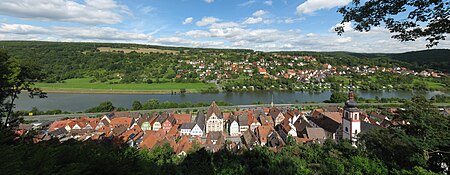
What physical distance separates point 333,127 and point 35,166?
17.9 m

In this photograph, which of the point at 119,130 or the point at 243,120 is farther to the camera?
the point at 243,120

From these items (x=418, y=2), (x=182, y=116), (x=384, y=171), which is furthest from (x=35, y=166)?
(x=182, y=116)

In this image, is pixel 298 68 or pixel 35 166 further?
pixel 298 68

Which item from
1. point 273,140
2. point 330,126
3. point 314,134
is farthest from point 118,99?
point 330,126

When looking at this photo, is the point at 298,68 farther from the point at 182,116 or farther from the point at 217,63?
the point at 182,116

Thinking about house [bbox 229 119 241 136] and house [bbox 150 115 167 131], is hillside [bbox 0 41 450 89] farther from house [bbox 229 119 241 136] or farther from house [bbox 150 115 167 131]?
house [bbox 229 119 241 136]

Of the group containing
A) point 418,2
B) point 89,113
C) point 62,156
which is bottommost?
point 89,113

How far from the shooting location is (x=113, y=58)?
3019 inches

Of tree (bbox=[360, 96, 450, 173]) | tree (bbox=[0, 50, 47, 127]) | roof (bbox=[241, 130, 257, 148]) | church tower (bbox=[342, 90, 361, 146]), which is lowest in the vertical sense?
roof (bbox=[241, 130, 257, 148])

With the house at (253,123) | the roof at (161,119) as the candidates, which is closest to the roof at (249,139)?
the house at (253,123)

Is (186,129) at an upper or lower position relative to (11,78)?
lower

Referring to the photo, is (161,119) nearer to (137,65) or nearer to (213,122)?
(213,122)

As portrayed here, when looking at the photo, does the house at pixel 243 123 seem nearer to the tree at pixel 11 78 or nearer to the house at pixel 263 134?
the house at pixel 263 134

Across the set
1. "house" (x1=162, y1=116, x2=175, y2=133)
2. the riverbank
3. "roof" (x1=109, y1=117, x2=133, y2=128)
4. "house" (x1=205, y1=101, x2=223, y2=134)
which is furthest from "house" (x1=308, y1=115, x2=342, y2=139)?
the riverbank
